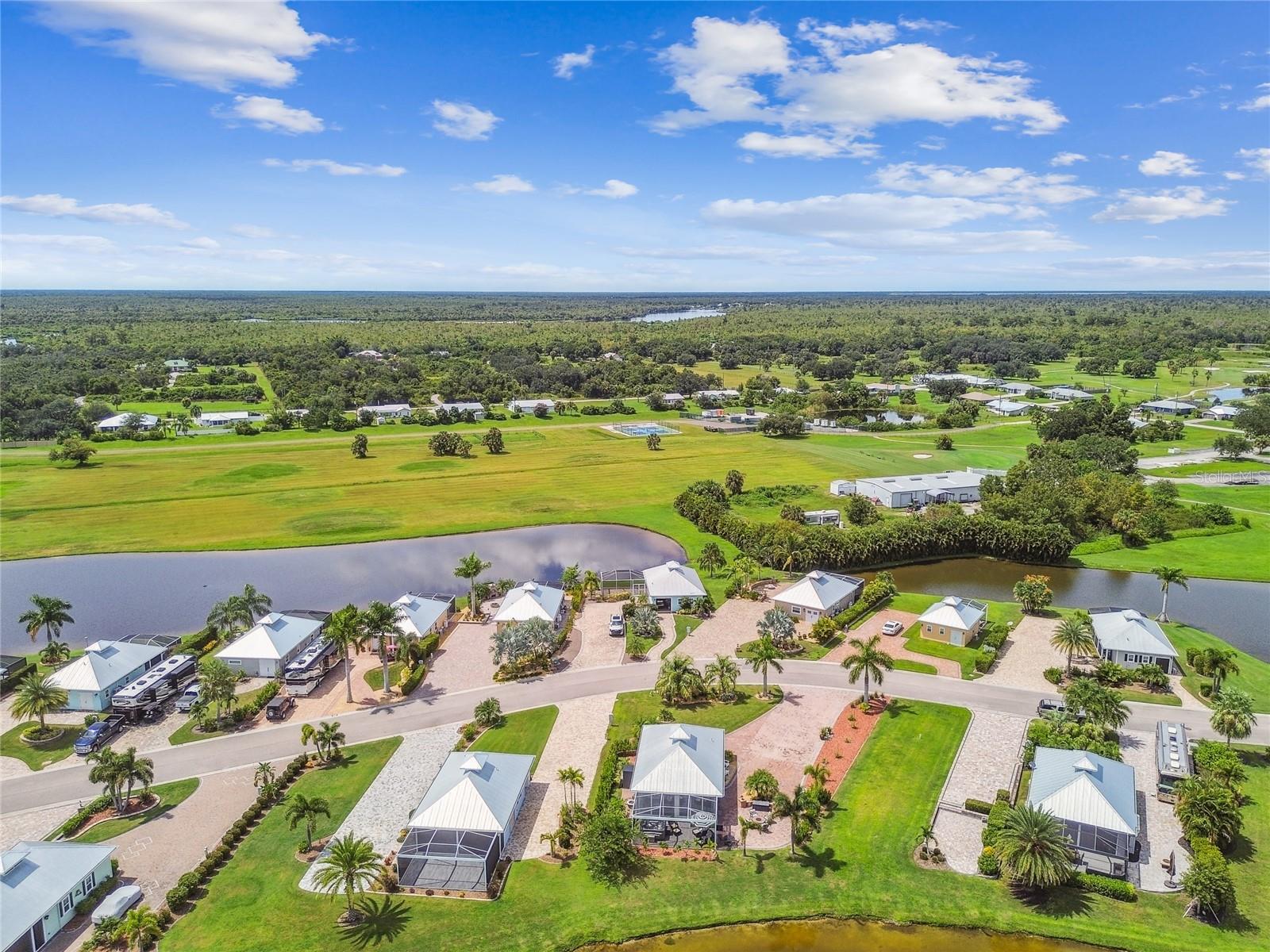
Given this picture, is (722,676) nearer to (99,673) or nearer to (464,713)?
(464,713)

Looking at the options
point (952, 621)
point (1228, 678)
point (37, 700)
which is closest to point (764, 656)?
point (952, 621)

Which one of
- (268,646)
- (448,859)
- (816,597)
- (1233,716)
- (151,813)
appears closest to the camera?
(448,859)

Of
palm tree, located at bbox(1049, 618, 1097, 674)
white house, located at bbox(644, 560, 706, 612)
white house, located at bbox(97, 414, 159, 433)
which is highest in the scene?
white house, located at bbox(97, 414, 159, 433)

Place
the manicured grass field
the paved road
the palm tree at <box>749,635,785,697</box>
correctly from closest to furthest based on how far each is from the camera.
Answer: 1. the manicured grass field
2. the paved road
3. the palm tree at <box>749,635,785,697</box>

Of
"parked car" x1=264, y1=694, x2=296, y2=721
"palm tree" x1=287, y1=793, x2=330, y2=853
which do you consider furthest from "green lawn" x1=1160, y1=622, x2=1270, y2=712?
"parked car" x1=264, y1=694, x2=296, y2=721

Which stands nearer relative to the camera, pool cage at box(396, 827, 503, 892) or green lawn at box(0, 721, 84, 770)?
pool cage at box(396, 827, 503, 892)

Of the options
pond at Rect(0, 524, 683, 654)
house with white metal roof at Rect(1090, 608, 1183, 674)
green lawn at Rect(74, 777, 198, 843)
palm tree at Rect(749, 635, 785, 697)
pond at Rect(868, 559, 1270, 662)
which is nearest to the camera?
green lawn at Rect(74, 777, 198, 843)

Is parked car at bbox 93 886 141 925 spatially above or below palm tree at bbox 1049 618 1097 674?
below

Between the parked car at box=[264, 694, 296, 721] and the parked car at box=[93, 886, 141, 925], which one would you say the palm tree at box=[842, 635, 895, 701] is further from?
the parked car at box=[93, 886, 141, 925]
